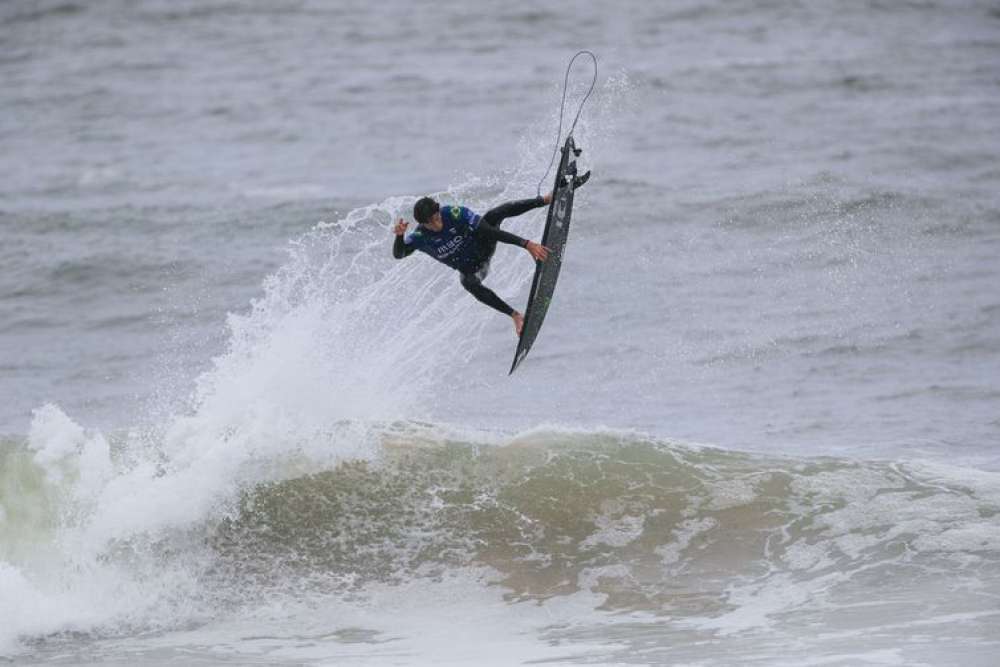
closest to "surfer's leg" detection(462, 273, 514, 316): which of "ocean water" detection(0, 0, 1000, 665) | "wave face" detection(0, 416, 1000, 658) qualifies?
"ocean water" detection(0, 0, 1000, 665)

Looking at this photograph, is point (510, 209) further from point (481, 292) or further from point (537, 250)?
point (481, 292)

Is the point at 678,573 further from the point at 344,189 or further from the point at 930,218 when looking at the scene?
the point at 344,189

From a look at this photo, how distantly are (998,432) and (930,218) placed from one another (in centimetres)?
756

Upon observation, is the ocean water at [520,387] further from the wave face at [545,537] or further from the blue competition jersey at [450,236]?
the blue competition jersey at [450,236]

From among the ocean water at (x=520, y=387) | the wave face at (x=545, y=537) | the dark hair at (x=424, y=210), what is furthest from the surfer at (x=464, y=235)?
the wave face at (x=545, y=537)

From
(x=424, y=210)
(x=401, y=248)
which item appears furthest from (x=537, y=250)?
(x=401, y=248)

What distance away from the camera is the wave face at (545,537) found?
404 inches

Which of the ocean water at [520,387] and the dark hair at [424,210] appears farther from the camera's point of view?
the dark hair at [424,210]

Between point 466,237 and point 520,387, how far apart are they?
470cm

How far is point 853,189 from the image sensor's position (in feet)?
71.0

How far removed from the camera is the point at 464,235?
11.0 m

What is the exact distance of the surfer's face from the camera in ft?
35.3

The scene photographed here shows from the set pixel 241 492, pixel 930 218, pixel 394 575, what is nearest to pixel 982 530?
pixel 394 575

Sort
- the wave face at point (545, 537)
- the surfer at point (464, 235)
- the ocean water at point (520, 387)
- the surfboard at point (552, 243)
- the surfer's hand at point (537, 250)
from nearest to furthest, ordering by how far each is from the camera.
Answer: the wave face at point (545, 537), the ocean water at point (520, 387), the surfer's hand at point (537, 250), the surfer at point (464, 235), the surfboard at point (552, 243)
